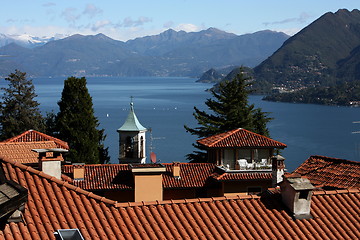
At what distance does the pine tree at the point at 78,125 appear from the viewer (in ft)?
120

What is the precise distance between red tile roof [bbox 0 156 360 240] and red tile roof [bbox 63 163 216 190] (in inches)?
401

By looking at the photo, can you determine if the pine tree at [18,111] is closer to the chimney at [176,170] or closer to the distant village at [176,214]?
the chimney at [176,170]

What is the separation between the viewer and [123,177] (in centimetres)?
2106

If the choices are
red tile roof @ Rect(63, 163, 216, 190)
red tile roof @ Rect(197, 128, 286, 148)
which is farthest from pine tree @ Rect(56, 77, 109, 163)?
red tile roof @ Rect(63, 163, 216, 190)

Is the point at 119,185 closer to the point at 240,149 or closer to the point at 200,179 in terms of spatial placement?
the point at 200,179

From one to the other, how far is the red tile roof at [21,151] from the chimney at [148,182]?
272 inches

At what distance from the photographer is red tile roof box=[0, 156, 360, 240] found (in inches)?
351

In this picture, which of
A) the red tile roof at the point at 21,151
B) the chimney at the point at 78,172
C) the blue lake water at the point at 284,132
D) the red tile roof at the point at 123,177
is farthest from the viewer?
the blue lake water at the point at 284,132

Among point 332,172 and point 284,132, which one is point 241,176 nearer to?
point 332,172

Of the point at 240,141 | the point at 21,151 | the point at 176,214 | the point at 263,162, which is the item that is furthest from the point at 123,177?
the point at 176,214

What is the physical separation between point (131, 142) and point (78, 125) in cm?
928

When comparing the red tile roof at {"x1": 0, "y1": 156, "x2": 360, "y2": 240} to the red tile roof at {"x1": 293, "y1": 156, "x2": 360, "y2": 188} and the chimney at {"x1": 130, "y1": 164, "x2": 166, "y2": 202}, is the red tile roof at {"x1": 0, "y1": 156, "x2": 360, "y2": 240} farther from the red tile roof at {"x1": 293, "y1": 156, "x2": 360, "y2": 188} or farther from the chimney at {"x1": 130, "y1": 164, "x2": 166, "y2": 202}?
the red tile roof at {"x1": 293, "y1": 156, "x2": 360, "y2": 188}

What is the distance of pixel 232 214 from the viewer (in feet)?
33.0

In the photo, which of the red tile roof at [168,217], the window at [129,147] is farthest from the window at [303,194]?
the window at [129,147]
